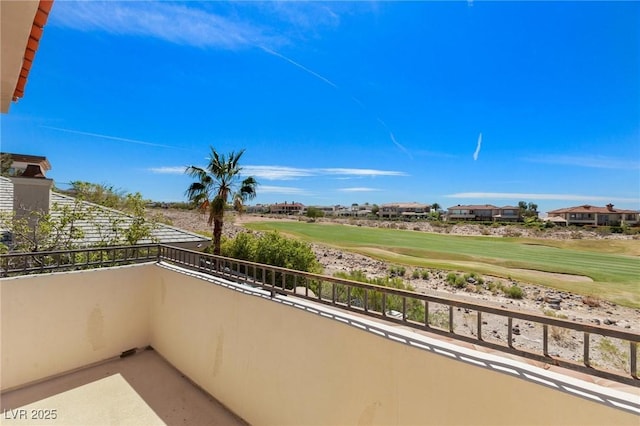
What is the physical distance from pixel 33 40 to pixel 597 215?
47.7 meters

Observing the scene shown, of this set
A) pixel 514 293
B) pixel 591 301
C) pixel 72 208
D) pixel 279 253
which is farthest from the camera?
pixel 514 293

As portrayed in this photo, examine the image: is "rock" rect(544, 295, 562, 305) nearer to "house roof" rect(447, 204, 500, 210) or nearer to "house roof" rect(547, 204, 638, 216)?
"house roof" rect(547, 204, 638, 216)

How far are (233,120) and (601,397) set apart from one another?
17.7 metres

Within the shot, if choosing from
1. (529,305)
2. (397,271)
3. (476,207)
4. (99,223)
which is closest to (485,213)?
(476,207)

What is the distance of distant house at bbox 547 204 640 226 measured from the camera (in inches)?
1223

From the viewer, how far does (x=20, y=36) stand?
1599mm

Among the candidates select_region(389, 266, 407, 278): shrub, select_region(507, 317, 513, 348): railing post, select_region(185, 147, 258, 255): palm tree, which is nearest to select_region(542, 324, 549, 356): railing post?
select_region(507, 317, 513, 348): railing post

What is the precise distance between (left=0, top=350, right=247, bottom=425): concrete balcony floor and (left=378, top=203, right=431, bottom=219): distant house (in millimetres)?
61871

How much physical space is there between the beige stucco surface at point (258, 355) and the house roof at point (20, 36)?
2488 mm

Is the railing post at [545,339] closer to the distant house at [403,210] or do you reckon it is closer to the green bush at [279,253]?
the green bush at [279,253]

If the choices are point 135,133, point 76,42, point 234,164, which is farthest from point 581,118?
point 135,133

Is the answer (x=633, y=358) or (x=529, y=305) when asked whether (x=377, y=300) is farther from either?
(x=529, y=305)

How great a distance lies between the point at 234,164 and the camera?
1126 centimetres

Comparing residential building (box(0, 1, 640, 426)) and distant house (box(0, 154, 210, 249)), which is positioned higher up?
distant house (box(0, 154, 210, 249))
